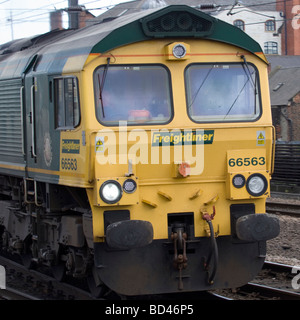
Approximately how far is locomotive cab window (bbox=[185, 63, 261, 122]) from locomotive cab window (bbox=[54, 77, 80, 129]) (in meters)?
1.31

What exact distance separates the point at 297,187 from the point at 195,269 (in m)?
14.0

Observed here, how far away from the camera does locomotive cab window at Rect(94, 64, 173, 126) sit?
24.8 feet

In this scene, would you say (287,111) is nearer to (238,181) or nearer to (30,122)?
(30,122)

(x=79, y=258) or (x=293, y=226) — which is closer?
(x=79, y=258)

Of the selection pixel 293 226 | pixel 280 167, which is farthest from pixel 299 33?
pixel 293 226

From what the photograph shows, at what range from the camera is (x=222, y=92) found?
8008mm

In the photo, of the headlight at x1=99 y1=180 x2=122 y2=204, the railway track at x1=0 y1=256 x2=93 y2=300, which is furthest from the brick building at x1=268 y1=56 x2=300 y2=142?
the headlight at x1=99 y1=180 x2=122 y2=204

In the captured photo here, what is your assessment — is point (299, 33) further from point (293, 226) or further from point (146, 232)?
point (146, 232)

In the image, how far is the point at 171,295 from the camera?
888cm

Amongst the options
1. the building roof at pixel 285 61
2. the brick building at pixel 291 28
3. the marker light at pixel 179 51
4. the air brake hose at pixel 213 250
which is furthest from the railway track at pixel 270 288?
the brick building at pixel 291 28

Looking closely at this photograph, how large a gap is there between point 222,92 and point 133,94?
1095 millimetres

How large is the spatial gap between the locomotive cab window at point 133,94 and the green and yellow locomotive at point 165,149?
0.04ft

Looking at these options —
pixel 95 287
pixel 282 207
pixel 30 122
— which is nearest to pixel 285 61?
pixel 282 207

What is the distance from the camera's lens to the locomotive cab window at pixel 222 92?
7891mm
